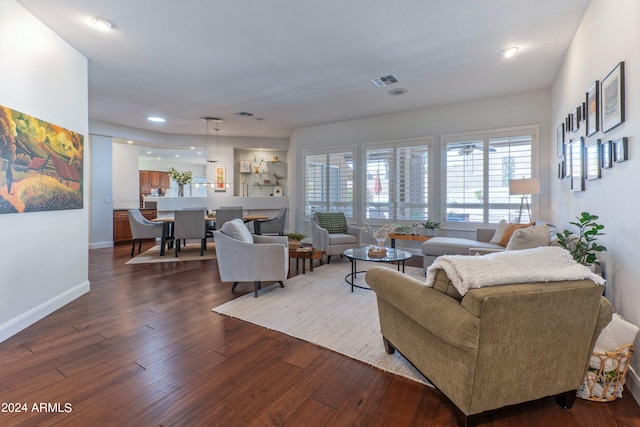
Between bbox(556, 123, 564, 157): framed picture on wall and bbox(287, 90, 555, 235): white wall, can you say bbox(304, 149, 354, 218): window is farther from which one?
bbox(556, 123, 564, 157): framed picture on wall

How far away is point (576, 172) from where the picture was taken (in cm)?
299

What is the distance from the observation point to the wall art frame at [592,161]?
2338 millimetres

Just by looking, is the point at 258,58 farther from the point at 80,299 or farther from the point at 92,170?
the point at 92,170

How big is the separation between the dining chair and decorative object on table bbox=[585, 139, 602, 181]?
18.0 feet

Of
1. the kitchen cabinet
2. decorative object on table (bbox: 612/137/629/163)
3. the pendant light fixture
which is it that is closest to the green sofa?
decorative object on table (bbox: 612/137/629/163)

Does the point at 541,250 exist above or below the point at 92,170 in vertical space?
below

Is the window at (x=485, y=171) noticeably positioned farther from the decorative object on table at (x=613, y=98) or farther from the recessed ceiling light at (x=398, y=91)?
the decorative object on table at (x=613, y=98)

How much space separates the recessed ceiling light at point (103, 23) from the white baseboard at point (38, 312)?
2727mm

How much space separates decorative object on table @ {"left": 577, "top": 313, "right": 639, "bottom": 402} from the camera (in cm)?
164

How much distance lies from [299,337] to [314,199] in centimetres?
476

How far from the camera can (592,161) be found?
8.18 ft

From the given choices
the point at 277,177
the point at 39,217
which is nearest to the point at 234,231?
the point at 39,217

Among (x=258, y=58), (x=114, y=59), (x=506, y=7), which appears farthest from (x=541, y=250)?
(x=114, y=59)

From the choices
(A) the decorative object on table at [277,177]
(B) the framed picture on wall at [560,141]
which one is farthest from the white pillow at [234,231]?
(A) the decorative object on table at [277,177]
